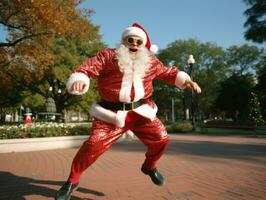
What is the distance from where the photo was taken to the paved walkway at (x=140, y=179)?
4.18 meters

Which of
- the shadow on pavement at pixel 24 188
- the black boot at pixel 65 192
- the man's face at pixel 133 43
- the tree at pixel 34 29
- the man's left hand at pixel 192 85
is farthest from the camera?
the tree at pixel 34 29

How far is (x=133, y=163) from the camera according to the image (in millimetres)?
7004

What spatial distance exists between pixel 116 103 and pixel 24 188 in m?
2.23

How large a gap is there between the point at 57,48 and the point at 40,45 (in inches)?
665

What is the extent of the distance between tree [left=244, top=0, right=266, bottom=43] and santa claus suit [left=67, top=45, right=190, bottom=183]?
71.3ft

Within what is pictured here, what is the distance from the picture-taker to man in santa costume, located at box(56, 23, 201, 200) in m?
3.54

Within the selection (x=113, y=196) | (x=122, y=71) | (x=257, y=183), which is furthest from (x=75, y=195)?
(x=257, y=183)

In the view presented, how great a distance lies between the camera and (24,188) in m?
4.73

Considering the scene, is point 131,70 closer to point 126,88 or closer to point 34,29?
point 126,88

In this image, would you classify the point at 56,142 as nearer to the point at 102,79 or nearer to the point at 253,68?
the point at 102,79

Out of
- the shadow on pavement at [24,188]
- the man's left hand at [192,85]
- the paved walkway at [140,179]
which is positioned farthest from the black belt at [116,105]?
the shadow on pavement at [24,188]

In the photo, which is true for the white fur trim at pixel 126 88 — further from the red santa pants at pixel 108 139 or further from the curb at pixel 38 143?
the curb at pixel 38 143

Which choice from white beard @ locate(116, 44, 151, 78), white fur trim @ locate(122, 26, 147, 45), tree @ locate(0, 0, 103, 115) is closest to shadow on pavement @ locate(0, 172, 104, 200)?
white beard @ locate(116, 44, 151, 78)

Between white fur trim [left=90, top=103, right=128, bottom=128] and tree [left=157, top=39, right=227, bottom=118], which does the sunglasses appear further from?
tree [left=157, top=39, right=227, bottom=118]
